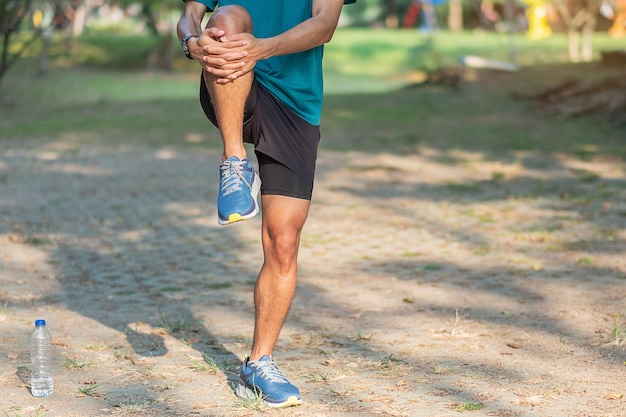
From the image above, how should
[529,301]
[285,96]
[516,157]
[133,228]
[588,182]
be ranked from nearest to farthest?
[285,96], [529,301], [133,228], [588,182], [516,157]

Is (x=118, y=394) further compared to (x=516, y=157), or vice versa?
(x=516, y=157)

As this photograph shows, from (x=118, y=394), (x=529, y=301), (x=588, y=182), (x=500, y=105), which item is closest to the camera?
(x=118, y=394)

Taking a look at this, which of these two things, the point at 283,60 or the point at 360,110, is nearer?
the point at 283,60

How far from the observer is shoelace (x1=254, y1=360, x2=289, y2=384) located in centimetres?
414

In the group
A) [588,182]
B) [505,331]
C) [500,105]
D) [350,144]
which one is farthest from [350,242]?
[500,105]

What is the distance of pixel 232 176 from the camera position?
3.88 m

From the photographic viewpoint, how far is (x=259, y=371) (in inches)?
165

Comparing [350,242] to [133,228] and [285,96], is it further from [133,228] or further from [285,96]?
[285,96]

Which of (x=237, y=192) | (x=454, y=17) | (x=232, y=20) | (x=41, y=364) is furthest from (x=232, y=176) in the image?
(x=454, y=17)

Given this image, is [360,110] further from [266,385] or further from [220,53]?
[220,53]

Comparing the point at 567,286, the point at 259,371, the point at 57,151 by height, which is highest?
the point at 259,371

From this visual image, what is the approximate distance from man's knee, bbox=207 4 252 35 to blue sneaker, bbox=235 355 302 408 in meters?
1.37

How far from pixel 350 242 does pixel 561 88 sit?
12.3m

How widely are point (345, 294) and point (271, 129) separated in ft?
9.49
